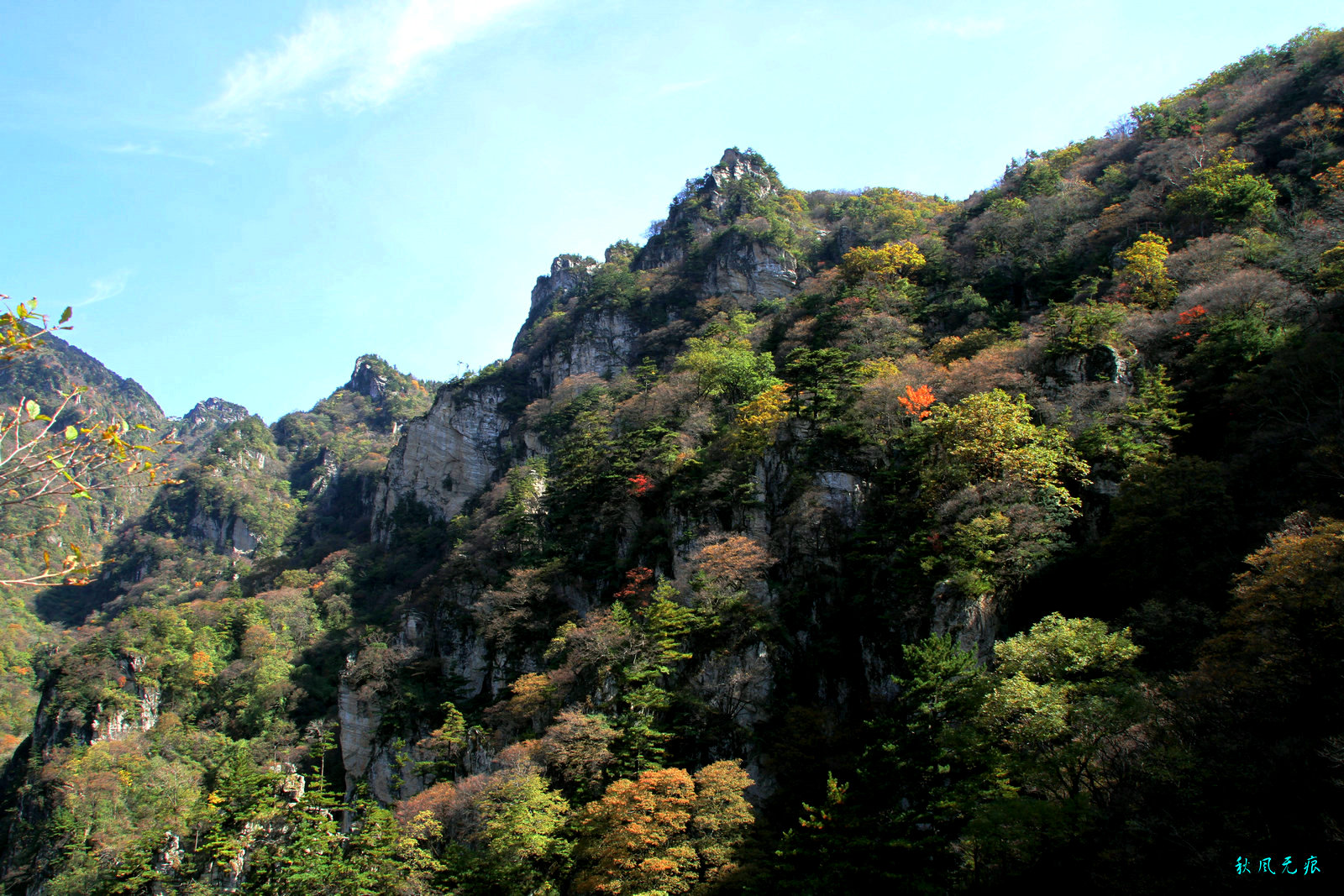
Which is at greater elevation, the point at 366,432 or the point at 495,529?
the point at 366,432

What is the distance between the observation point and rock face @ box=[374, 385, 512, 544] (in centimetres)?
6462

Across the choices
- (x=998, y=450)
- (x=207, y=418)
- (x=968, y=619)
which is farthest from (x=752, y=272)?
(x=207, y=418)

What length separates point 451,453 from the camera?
65.5m

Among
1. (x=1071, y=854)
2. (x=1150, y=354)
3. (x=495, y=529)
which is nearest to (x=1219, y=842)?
(x=1071, y=854)

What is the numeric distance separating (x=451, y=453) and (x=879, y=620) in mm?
49928

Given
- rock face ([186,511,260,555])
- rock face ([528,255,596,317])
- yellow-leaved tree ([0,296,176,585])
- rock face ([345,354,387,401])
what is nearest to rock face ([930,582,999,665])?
yellow-leaved tree ([0,296,176,585])

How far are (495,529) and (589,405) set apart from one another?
1147 centimetres

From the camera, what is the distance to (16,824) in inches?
1518

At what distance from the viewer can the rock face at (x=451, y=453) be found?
2544 inches

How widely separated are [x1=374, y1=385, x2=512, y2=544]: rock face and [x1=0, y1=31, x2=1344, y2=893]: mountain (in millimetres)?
10724

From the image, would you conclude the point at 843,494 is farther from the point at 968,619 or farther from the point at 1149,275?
the point at 1149,275

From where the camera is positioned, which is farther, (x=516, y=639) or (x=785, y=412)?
(x=516, y=639)

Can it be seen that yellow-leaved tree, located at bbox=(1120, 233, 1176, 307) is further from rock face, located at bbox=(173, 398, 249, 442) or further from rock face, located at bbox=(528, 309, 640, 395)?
rock face, located at bbox=(173, 398, 249, 442)

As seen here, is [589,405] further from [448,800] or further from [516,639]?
[448,800]
